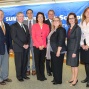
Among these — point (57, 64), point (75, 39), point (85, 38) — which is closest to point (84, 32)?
point (85, 38)

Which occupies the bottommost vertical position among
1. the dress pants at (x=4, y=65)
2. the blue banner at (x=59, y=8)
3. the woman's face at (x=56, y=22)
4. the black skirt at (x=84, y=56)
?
the dress pants at (x=4, y=65)

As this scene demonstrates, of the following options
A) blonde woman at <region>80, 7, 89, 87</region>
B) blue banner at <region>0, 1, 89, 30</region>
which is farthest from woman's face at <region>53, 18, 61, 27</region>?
blue banner at <region>0, 1, 89, 30</region>

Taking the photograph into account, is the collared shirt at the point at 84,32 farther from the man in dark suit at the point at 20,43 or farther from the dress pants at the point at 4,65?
the dress pants at the point at 4,65

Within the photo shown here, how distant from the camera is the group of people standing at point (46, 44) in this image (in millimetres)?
3799

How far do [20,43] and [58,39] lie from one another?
0.87 metres

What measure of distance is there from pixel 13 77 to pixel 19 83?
508mm

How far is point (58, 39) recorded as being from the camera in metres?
3.87

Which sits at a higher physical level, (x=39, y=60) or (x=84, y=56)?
(x=84, y=56)

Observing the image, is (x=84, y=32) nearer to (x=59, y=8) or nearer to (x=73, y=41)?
(x=73, y=41)

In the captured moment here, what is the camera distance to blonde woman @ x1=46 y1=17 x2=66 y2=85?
3.84m

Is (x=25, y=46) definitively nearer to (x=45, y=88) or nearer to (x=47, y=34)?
(x=47, y=34)

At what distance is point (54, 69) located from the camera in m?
4.02

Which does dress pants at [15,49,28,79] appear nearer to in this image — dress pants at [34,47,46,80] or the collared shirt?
dress pants at [34,47,46,80]

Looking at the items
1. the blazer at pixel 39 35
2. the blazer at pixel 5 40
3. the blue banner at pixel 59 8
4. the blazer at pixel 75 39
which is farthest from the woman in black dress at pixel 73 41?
the blue banner at pixel 59 8
